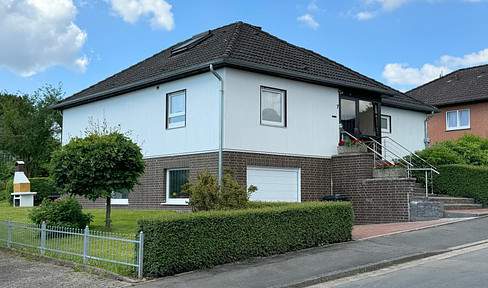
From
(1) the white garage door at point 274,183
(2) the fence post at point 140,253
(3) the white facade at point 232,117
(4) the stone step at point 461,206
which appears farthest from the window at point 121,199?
(4) the stone step at point 461,206

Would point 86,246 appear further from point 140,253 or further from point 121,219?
point 121,219

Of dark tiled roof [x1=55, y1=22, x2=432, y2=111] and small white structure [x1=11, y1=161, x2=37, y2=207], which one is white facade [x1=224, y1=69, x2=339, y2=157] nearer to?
dark tiled roof [x1=55, y1=22, x2=432, y2=111]

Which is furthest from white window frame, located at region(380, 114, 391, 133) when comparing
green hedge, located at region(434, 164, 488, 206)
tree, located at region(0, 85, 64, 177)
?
tree, located at region(0, 85, 64, 177)

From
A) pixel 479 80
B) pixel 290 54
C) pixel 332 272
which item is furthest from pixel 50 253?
pixel 479 80

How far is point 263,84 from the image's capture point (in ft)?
54.2

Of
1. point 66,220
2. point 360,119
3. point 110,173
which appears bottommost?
point 66,220

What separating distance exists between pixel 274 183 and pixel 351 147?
11.0 ft

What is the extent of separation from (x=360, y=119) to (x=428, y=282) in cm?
1204

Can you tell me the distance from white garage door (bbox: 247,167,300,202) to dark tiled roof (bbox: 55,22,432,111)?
10.6 ft

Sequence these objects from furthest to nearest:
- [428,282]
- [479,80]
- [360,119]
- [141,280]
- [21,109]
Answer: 1. [21,109]
2. [479,80]
3. [360,119]
4. [141,280]
5. [428,282]

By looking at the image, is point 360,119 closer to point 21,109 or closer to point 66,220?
point 66,220

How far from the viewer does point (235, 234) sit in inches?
405

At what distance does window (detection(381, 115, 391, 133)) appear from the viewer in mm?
22109

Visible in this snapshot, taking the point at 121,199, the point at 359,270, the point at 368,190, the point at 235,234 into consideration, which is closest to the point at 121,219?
the point at 121,199
